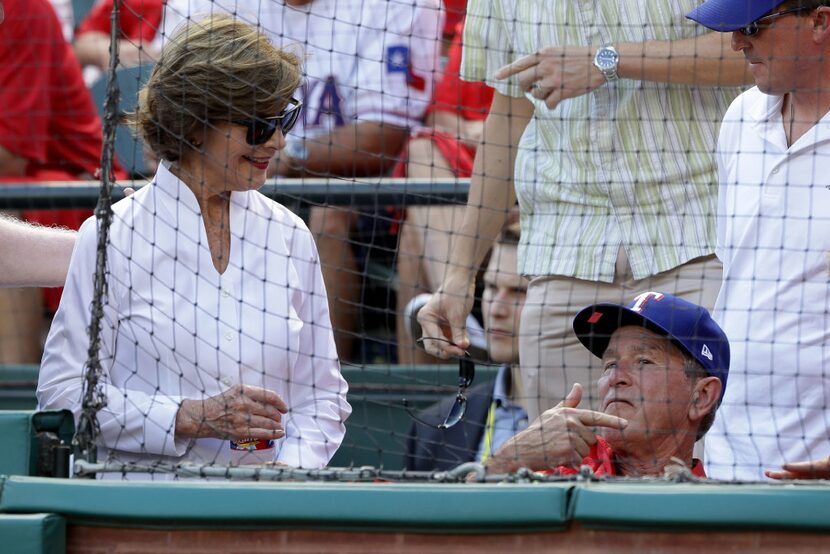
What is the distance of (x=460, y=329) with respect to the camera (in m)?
3.58

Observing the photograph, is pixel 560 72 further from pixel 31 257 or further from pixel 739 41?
pixel 31 257

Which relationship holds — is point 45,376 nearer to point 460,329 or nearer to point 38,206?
point 460,329

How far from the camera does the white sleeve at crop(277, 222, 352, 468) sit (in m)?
3.20

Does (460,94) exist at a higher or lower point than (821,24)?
higher

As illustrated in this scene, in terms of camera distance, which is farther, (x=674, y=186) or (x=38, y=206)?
(x=38, y=206)

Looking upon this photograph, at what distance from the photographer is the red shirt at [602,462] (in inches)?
119

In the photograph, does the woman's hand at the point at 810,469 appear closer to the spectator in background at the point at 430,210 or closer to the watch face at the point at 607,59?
the watch face at the point at 607,59

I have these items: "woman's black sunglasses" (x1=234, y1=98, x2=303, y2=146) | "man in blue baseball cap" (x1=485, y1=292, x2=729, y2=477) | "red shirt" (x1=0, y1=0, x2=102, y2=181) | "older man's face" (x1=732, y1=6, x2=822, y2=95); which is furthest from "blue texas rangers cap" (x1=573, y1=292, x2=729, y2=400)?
"red shirt" (x1=0, y1=0, x2=102, y2=181)

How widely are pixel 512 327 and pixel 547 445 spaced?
1753 millimetres

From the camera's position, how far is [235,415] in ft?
9.48

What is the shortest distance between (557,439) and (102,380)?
3.21 ft

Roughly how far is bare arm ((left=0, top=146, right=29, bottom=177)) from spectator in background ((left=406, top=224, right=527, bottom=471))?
201 centimetres

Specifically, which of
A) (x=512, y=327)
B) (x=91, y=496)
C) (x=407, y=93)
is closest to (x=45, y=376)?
(x=91, y=496)

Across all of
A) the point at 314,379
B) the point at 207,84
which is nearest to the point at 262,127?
the point at 207,84
